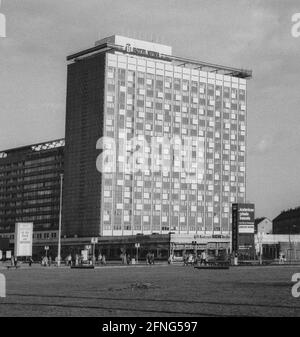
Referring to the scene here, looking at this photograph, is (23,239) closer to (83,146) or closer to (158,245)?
(158,245)

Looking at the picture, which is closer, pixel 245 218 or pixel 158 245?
pixel 245 218

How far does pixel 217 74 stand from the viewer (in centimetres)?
19112

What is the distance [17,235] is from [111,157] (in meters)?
92.5

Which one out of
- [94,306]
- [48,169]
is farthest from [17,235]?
[48,169]

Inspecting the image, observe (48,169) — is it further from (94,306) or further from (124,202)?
(94,306)

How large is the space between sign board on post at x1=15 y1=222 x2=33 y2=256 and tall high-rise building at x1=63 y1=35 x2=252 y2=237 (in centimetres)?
8760

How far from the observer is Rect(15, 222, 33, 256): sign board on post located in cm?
8162

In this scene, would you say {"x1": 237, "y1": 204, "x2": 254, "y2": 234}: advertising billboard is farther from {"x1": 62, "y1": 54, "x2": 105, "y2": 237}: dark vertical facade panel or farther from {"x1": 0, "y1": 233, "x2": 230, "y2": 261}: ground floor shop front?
{"x1": 62, "y1": 54, "x2": 105, "y2": 237}: dark vertical facade panel

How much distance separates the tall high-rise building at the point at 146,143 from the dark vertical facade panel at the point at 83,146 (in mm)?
264

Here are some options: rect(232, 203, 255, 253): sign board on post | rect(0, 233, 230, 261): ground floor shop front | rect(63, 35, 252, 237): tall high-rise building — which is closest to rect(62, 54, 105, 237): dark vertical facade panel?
rect(63, 35, 252, 237): tall high-rise building

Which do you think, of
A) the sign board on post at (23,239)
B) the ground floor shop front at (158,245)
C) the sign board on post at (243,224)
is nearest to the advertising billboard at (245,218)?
the sign board on post at (243,224)

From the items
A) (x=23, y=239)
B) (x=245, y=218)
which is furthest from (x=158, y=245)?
(x=23, y=239)

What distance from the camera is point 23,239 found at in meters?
82.9

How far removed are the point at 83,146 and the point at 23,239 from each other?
95.2m
